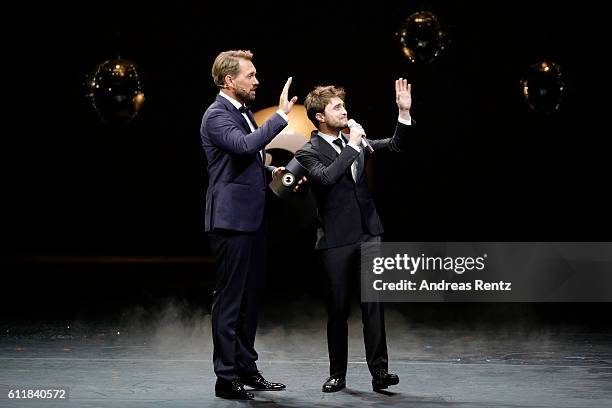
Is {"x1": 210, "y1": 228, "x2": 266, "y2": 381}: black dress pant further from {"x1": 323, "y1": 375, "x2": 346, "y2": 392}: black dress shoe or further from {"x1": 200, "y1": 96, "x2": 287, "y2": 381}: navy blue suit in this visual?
{"x1": 323, "y1": 375, "x2": 346, "y2": 392}: black dress shoe

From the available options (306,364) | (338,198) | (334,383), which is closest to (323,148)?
(338,198)

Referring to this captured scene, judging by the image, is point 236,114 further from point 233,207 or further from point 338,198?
point 338,198

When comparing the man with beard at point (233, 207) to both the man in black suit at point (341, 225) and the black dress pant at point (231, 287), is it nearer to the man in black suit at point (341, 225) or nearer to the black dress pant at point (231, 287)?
the black dress pant at point (231, 287)

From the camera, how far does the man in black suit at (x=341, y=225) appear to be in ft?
15.0

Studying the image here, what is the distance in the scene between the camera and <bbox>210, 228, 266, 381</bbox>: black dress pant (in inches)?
176

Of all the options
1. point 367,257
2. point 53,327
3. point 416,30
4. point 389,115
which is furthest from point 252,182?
point 389,115

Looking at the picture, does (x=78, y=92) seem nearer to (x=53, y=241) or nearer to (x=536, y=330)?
(x=53, y=241)

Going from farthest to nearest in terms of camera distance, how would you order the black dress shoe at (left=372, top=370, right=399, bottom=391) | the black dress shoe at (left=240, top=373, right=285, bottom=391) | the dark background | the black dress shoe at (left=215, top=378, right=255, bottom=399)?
the dark background
the black dress shoe at (left=240, top=373, right=285, bottom=391)
the black dress shoe at (left=372, top=370, right=399, bottom=391)
the black dress shoe at (left=215, top=378, right=255, bottom=399)

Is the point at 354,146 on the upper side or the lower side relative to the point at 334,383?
upper

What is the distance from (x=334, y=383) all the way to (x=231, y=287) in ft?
2.10

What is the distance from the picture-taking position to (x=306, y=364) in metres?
5.44

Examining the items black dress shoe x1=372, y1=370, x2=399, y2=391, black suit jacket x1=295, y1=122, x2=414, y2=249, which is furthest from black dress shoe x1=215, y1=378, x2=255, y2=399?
black suit jacket x1=295, y1=122, x2=414, y2=249

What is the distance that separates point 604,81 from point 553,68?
2.81 m

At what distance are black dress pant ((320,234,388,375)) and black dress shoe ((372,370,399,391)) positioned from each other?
28mm
